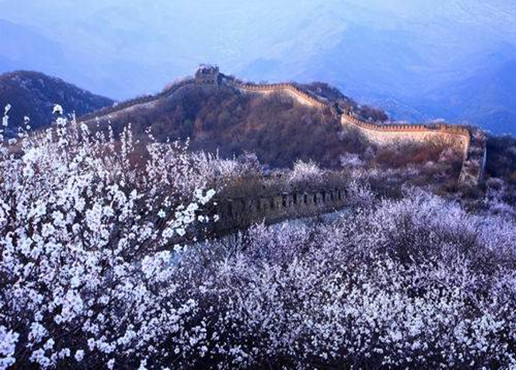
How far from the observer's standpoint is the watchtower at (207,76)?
70312 millimetres

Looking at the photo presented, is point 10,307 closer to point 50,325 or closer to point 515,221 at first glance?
point 50,325

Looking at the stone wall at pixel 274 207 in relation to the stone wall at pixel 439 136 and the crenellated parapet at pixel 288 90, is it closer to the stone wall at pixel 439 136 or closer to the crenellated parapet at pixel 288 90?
the stone wall at pixel 439 136

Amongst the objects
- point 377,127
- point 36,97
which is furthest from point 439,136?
point 36,97

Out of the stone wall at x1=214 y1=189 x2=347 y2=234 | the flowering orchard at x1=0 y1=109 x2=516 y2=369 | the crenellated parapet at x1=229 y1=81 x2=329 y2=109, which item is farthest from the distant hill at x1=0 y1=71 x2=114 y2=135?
the flowering orchard at x1=0 y1=109 x2=516 y2=369

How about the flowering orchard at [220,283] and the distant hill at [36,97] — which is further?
the distant hill at [36,97]

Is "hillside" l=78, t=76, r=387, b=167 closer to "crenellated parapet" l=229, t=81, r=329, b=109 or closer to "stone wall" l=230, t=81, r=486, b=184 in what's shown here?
"crenellated parapet" l=229, t=81, r=329, b=109

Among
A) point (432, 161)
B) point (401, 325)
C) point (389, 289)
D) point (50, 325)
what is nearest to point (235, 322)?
point (401, 325)

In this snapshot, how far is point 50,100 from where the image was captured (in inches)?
3297

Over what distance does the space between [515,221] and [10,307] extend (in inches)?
1106

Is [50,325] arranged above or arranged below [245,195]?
below

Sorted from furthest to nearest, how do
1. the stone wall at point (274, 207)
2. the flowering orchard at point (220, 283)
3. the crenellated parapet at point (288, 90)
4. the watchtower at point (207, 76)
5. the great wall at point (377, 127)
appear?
the watchtower at point (207, 76), the crenellated parapet at point (288, 90), the great wall at point (377, 127), the stone wall at point (274, 207), the flowering orchard at point (220, 283)

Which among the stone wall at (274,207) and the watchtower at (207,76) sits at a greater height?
the watchtower at (207,76)

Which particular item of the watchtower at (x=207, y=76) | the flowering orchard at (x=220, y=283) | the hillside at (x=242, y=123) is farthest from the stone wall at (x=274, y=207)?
the watchtower at (x=207, y=76)

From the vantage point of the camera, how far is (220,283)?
55.3ft
